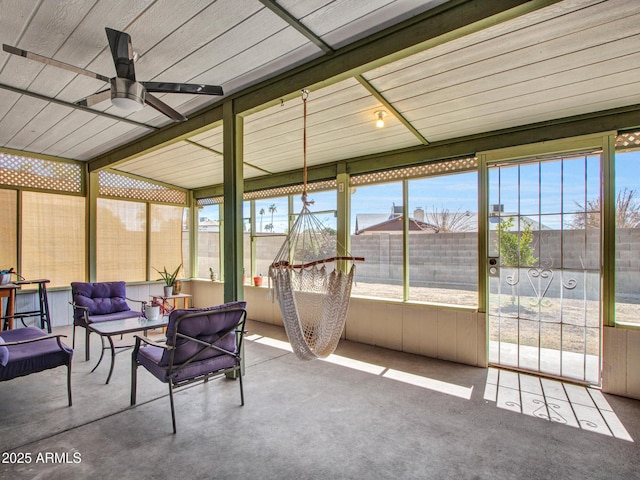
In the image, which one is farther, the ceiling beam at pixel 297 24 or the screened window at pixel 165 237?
the screened window at pixel 165 237

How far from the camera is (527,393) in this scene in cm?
289

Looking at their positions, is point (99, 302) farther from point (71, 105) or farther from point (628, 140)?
point (628, 140)

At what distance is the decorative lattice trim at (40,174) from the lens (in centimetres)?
474

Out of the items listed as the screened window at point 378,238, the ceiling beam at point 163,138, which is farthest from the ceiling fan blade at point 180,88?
the screened window at point 378,238

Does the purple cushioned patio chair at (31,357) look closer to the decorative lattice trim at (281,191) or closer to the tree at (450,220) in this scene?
the decorative lattice trim at (281,191)

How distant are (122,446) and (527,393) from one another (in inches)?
122

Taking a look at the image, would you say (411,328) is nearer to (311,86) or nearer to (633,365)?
(633,365)

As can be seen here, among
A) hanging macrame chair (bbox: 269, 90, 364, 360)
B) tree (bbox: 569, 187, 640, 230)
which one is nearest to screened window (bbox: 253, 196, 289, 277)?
hanging macrame chair (bbox: 269, 90, 364, 360)

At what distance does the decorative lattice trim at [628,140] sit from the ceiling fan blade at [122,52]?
3841mm

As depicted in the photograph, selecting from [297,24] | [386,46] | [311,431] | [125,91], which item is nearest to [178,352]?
[311,431]

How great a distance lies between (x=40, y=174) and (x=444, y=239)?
579 centimetres

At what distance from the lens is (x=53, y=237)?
201 inches

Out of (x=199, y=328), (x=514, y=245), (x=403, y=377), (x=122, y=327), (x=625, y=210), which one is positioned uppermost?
(x=625, y=210)

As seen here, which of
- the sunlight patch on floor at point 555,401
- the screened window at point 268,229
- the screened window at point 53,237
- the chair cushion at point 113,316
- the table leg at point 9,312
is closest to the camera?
the sunlight patch on floor at point 555,401
